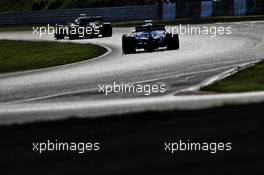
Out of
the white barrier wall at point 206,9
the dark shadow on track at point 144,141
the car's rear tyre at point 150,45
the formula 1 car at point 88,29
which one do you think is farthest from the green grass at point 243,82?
the white barrier wall at point 206,9

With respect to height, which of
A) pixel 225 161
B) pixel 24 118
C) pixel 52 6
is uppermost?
pixel 24 118

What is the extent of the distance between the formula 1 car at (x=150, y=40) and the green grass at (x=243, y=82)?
8816 millimetres

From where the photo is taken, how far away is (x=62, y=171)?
10.0 feet

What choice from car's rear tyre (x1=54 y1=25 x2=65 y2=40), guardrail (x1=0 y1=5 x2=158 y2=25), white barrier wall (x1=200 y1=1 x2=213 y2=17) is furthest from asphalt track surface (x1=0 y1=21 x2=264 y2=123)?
guardrail (x1=0 y1=5 x2=158 y2=25)

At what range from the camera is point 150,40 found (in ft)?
65.3

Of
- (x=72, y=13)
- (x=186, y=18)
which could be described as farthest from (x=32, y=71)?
(x=72, y=13)

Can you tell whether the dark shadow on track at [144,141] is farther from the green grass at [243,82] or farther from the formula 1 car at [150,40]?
the formula 1 car at [150,40]

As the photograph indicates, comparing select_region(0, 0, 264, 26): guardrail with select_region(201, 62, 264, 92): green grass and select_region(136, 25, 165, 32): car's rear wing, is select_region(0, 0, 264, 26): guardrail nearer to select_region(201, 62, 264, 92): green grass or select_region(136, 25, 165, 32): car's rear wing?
select_region(136, 25, 165, 32): car's rear wing

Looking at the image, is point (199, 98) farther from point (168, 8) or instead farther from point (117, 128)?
point (168, 8)

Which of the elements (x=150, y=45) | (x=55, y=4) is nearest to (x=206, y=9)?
(x=150, y=45)

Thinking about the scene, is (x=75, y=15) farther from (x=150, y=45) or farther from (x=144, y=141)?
(x=144, y=141)

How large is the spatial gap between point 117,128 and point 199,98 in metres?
0.44

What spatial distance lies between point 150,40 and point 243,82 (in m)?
11.2

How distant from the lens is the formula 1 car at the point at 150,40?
19.8 metres
